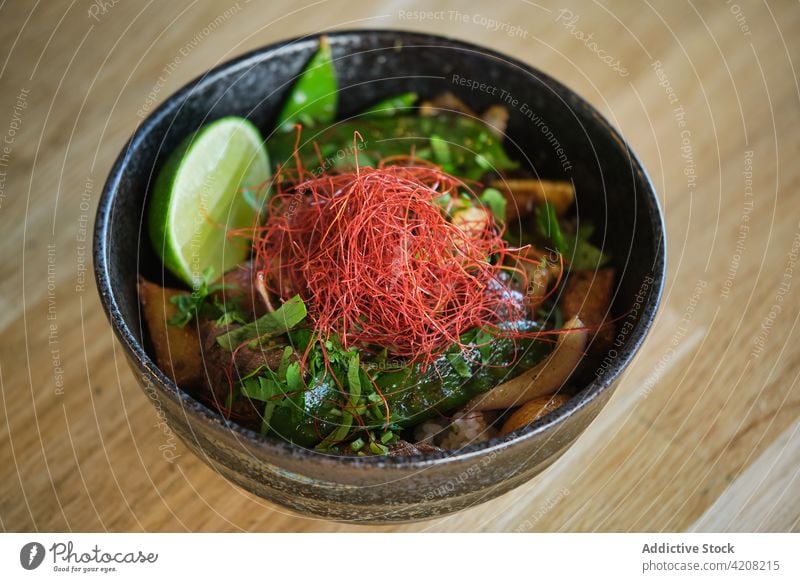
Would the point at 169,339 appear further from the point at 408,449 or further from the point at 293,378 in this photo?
the point at 408,449

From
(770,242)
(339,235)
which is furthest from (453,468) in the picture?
(770,242)

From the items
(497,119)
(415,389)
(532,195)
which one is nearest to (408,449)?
(415,389)

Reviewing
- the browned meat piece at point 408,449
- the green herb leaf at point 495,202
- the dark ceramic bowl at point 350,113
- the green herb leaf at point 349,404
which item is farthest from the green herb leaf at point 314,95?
the browned meat piece at point 408,449

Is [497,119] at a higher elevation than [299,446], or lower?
higher

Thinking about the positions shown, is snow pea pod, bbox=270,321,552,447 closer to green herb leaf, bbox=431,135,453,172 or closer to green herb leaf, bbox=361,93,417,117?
green herb leaf, bbox=431,135,453,172

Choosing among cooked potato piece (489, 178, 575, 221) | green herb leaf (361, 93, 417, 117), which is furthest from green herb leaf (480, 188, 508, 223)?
green herb leaf (361, 93, 417, 117)

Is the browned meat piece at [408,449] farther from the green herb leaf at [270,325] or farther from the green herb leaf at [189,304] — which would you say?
the green herb leaf at [189,304]

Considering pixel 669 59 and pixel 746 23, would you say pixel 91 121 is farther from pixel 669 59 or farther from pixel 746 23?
pixel 746 23
